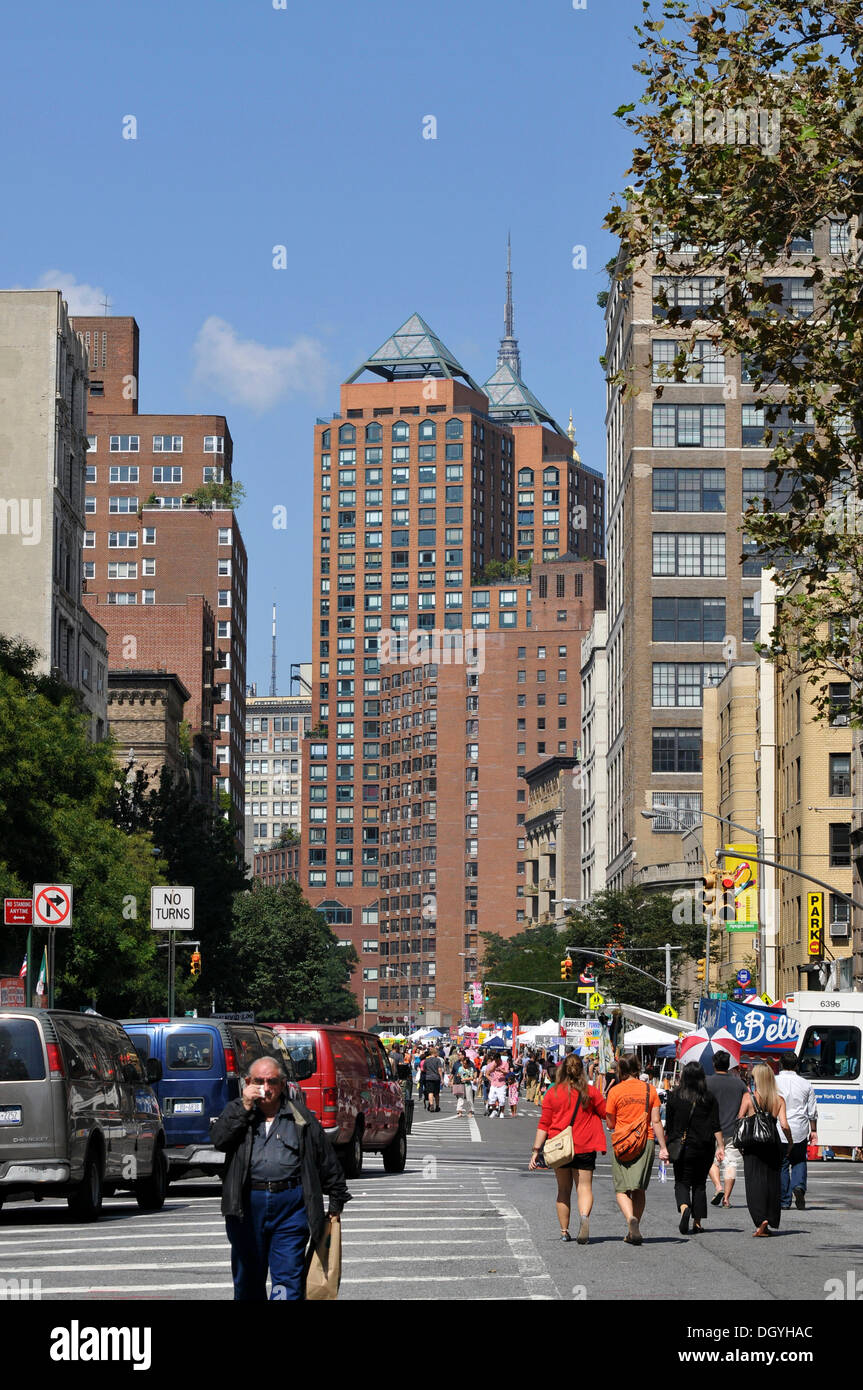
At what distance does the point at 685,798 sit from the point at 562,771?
56642 mm

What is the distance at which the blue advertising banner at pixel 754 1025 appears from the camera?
41906mm

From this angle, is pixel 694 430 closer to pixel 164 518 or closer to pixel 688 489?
pixel 688 489

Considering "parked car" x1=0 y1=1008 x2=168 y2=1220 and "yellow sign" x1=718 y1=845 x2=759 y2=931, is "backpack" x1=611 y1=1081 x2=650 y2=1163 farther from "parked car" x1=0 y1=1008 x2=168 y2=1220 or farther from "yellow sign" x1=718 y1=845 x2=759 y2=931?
"yellow sign" x1=718 y1=845 x2=759 y2=931

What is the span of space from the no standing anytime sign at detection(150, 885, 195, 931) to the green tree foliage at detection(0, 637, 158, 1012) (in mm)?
6666

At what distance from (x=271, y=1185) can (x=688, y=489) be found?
123m

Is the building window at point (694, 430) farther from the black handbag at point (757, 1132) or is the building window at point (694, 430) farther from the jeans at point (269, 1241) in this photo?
the jeans at point (269, 1241)

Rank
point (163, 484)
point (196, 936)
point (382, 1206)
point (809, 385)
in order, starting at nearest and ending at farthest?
point (809, 385)
point (382, 1206)
point (196, 936)
point (163, 484)

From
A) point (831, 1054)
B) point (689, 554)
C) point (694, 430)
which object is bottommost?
point (831, 1054)

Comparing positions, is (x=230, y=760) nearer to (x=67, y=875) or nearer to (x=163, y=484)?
(x=163, y=484)

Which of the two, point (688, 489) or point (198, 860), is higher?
point (688, 489)

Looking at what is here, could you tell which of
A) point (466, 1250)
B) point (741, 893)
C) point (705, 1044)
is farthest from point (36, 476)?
point (466, 1250)

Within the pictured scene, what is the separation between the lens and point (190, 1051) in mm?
25828
